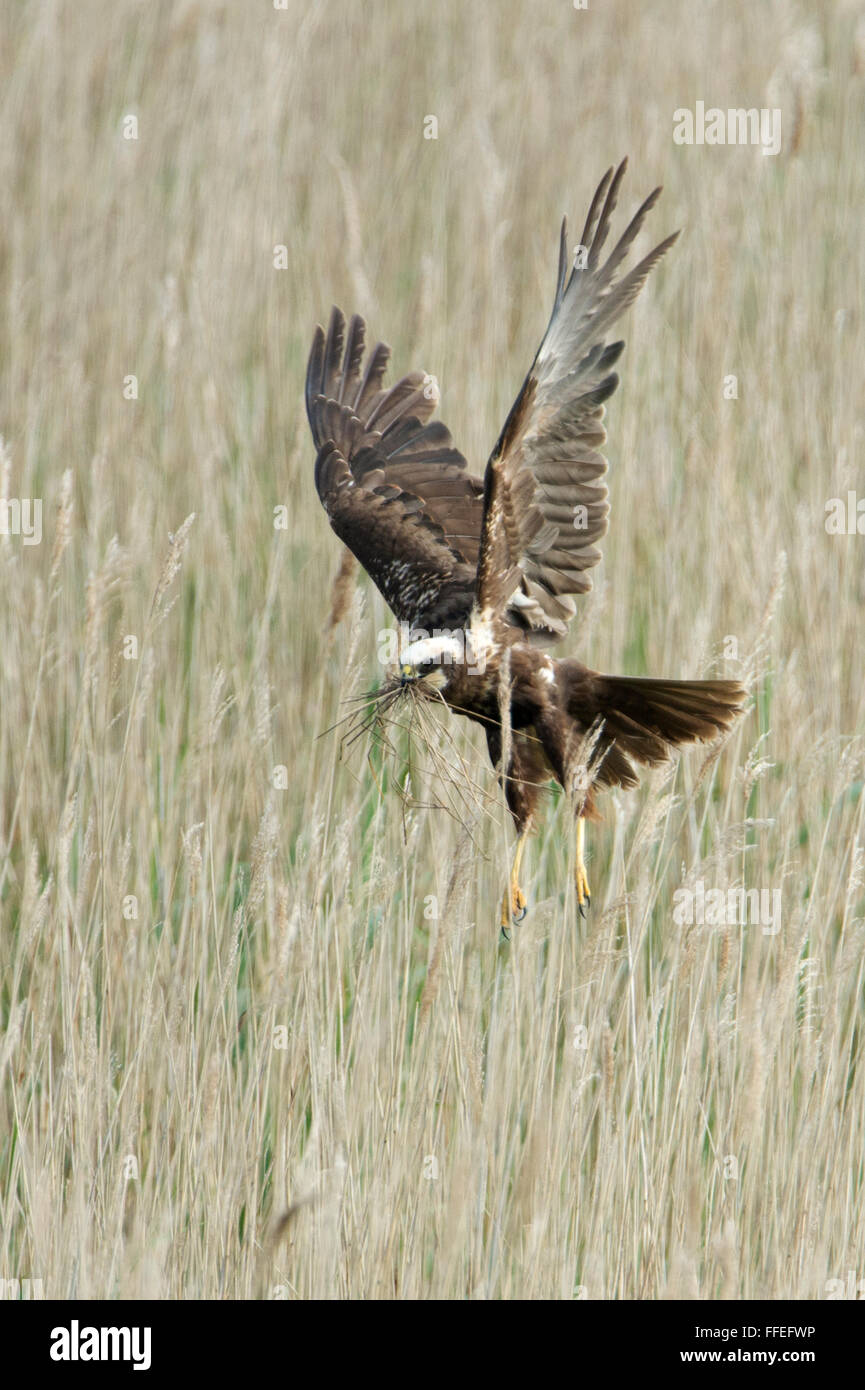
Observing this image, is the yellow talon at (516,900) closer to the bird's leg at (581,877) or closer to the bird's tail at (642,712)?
the bird's leg at (581,877)

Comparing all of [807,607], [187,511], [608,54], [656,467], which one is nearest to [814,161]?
[608,54]

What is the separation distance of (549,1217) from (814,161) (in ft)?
9.35

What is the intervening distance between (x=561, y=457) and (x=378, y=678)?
616 mm

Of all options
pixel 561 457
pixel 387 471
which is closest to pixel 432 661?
pixel 561 457

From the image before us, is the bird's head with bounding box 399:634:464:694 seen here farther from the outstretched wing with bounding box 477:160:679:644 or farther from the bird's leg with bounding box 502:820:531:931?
the bird's leg with bounding box 502:820:531:931

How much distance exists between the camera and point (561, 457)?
252 centimetres

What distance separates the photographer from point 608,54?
4.07m

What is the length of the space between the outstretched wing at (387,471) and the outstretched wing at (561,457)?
0.50ft

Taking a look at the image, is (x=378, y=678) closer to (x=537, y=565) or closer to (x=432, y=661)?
(x=537, y=565)

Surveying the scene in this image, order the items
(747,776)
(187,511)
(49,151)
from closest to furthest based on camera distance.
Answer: (747,776) → (187,511) → (49,151)

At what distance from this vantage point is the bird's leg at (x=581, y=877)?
7.55 feet

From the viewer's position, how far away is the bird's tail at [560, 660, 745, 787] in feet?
7.58

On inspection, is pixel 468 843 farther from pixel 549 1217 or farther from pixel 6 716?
pixel 6 716

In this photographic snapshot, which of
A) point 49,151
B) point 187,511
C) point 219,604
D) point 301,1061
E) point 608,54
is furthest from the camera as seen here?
point 608,54
